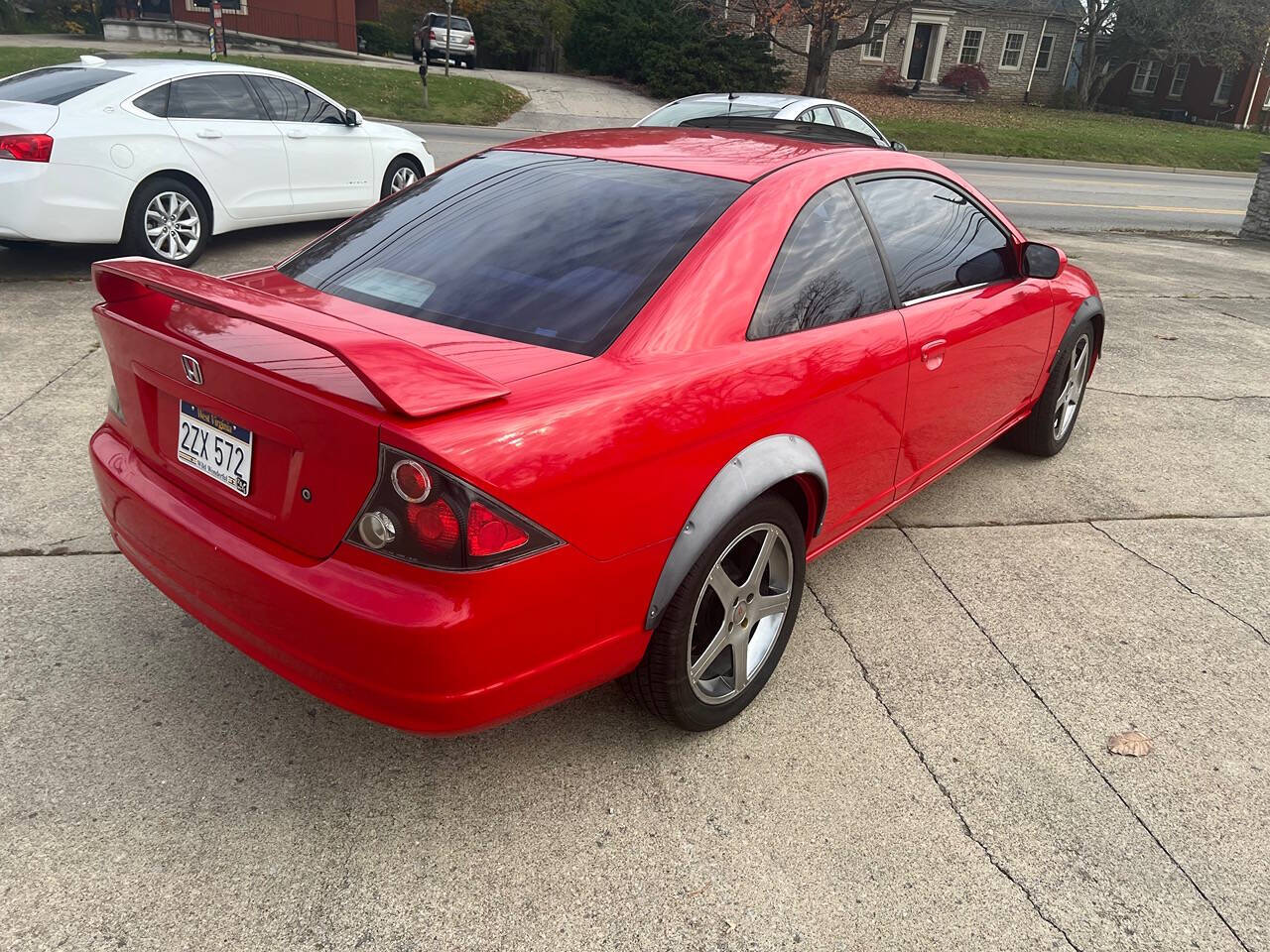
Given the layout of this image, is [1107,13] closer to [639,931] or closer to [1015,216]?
[1015,216]

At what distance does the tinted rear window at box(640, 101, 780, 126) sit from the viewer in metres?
9.29

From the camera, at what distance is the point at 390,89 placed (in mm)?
23266

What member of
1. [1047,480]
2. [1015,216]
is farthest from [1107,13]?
[1047,480]

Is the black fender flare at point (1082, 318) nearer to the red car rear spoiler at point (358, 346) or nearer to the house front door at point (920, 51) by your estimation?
the red car rear spoiler at point (358, 346)

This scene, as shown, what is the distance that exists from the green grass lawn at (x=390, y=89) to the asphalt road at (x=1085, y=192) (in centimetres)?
164

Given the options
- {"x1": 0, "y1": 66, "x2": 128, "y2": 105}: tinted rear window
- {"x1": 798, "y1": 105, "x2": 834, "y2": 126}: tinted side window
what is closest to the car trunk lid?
{"x1": 0, "y1": 66, "x2": 128, "y2": 105}: tinted rear window

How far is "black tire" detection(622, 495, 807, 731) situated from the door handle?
2.82 feet

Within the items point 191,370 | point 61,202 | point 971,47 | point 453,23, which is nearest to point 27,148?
point 61,202

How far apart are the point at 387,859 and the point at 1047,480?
369 centimetres

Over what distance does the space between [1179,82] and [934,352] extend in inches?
2047

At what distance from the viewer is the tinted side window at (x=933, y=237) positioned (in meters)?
3.27

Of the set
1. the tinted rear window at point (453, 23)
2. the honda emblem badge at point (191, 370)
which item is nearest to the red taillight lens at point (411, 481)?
the honda emblem badge at point (191, 370)

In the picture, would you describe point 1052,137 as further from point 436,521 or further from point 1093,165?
point 436,521

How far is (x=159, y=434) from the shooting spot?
249 centimetres
